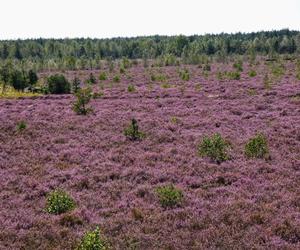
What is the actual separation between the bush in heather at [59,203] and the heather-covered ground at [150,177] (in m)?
0.43

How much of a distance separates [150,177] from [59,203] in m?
5.25

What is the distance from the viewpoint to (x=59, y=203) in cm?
1662

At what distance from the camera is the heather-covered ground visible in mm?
14242

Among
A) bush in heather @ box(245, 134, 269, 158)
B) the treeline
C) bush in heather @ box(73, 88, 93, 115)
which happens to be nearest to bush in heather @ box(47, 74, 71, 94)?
bush in heather @ box(73, 88, 93, 115)

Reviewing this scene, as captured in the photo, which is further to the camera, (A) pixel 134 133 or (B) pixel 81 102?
(B) pixel 81 102

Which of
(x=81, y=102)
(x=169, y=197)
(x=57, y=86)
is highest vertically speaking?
(x=81, y=102)

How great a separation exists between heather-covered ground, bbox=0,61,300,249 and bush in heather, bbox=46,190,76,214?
0.43m

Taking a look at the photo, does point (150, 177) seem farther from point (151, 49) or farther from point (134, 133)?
point (151, 49)

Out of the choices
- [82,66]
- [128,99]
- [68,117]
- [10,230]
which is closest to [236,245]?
[10,230]

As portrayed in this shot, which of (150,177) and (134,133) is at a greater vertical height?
(134,133)

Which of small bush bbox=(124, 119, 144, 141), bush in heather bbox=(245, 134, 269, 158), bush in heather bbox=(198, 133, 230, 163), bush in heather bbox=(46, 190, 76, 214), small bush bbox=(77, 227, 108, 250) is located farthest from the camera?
small bush bbox=(124, 119, 144, 141)

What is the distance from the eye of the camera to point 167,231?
14422 mm

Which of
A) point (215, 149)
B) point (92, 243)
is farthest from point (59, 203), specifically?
point (215, 149)

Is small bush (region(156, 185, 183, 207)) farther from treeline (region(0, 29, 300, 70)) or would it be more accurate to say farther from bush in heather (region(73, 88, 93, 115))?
treeline (region(0, 29, 300, 70))
